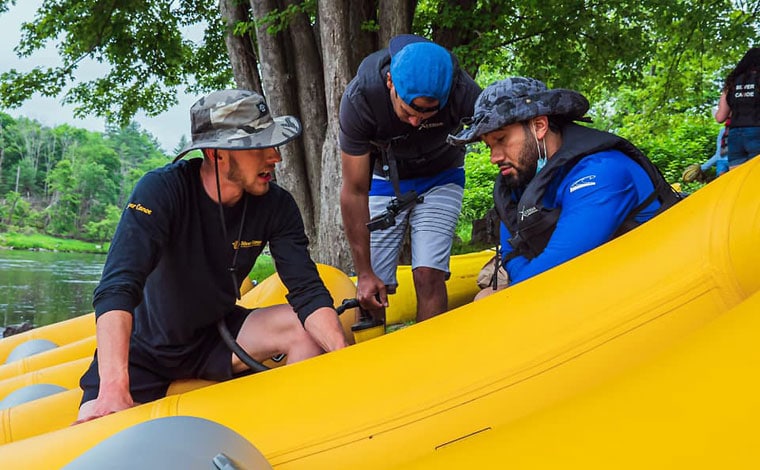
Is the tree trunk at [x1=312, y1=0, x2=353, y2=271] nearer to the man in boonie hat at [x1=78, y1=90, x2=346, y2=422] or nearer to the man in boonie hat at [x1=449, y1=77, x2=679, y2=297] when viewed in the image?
the man in boonie hat at [x1=78, y1=90, x2=346, y2=422]

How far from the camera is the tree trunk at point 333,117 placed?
5074 mm

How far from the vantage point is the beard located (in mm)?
2088

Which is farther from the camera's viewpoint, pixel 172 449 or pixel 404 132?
pixel 404 132

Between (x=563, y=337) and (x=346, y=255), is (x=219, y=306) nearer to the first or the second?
(x=563, y=337)

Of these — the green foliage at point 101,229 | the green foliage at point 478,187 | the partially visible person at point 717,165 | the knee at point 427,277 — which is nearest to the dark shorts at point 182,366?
the knee at point 427,277

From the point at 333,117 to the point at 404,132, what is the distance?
7.96ft

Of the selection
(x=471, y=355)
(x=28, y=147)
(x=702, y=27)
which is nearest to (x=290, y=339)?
(x=471, y=355)

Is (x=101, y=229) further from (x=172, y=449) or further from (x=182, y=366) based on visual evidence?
(x=172, y=449)

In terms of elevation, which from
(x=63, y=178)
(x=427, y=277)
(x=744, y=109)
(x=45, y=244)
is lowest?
(x=45, y=244)

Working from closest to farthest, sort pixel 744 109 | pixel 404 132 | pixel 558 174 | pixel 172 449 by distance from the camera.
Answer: pixel 172 449 < pixel 558 174 < pixel 404 132 < pixel 744 109

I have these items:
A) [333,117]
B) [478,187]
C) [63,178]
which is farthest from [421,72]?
[63,178]

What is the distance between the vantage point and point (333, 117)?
512 cm

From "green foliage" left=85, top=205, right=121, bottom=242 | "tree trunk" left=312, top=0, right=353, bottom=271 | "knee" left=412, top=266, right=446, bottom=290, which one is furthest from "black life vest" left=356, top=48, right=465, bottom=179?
"green foliage" left=85, top=205, right=121, bottom=242

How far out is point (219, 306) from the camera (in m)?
2.26
